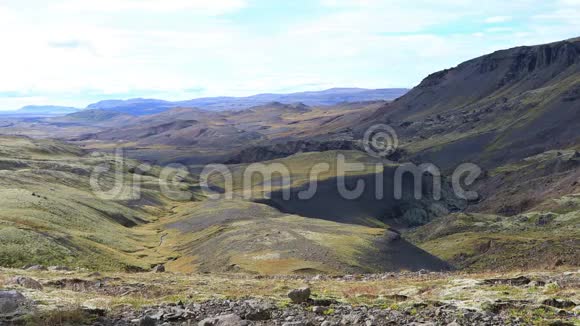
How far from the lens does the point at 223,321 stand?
2055cm

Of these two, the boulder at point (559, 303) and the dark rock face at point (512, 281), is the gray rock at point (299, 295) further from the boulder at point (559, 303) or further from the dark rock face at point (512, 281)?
the dark rock face at point (512, 281)

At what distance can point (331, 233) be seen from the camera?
95.2 m

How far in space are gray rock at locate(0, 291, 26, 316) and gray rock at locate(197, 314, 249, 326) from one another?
7148 mm

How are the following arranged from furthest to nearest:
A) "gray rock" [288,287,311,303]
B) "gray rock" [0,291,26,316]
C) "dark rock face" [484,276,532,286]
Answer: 1. "dark rock face" [484,276,532,286]
2. "gray rock" [288,287,311,303]
3. "gray rock" [0,291,26,316]

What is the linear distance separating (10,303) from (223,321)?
8.32 meters

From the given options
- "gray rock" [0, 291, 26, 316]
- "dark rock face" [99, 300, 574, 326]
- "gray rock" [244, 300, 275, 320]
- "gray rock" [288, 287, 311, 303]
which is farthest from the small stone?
"gray rock" [0, 291, 26, 316]

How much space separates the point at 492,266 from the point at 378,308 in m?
78.8

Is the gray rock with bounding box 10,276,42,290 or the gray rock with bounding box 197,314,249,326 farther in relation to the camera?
the gray rock with bounding box 10,276,42,290

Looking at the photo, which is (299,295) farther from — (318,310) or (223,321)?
(223,321)

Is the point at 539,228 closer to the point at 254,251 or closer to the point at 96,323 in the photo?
the point at 254,251

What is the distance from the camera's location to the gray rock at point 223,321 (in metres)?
20.4

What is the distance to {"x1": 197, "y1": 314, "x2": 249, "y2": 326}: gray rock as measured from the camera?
66.8ft

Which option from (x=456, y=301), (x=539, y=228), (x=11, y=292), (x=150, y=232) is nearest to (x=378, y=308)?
(x=456, y=301)

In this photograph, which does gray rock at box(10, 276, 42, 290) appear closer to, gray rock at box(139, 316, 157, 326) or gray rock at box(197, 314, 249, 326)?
→ gray rock at box(139, 316, 157, 326)
